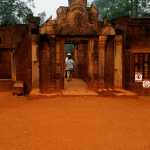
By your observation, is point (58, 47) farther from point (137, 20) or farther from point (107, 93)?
point (137, 20)

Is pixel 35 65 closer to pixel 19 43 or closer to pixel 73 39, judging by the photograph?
pixel 19 43

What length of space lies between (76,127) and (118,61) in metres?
5.08

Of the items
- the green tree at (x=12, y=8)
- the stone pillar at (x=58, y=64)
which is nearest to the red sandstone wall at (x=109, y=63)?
the stone pillar at (x=58, y=64)

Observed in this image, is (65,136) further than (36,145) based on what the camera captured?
Yes

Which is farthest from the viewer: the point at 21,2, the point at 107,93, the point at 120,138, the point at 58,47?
the point at 21,2

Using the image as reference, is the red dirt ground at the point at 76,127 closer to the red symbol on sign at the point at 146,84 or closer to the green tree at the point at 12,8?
the red symbol on sign at the point at 146,84

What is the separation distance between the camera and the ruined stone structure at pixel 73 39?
25.3ft

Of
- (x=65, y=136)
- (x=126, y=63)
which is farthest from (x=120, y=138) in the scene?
(x=126, y=63)

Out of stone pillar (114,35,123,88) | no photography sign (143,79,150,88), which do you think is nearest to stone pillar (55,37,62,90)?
stone pillar (114,35,123,88)

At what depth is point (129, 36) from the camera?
9141mm

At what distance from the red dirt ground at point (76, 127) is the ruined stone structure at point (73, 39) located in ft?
7.52

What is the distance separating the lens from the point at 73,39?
813cm

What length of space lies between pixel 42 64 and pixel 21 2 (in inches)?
505

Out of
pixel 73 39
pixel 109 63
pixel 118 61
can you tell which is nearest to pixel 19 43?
pixel 73 39
